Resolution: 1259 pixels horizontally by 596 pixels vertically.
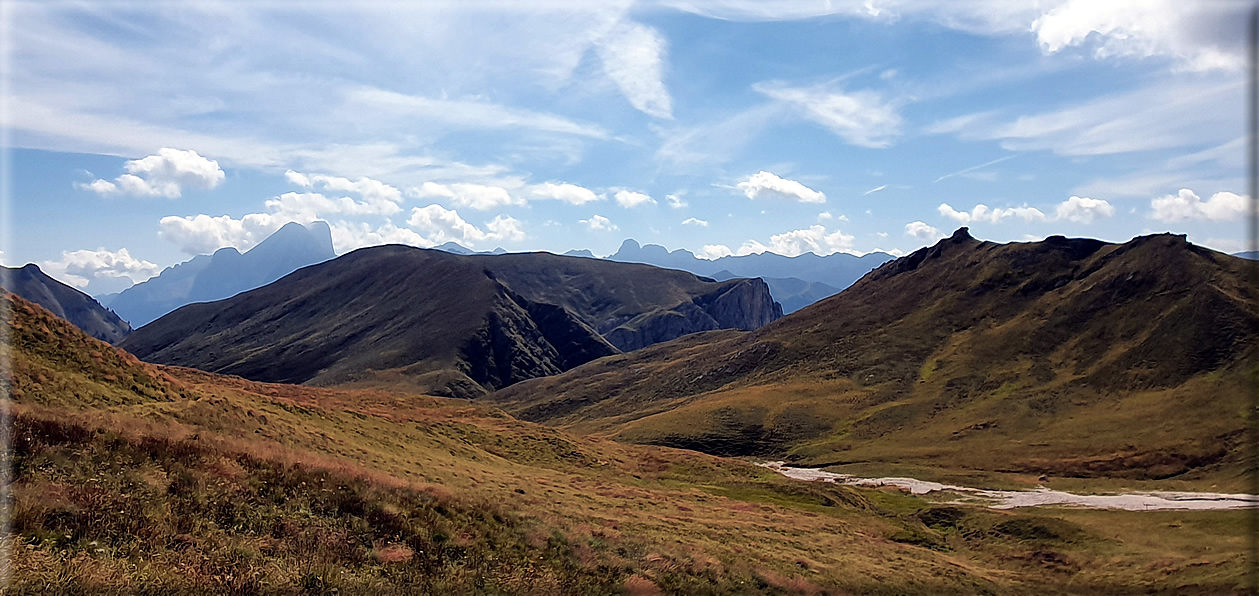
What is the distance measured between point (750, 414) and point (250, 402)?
127 m

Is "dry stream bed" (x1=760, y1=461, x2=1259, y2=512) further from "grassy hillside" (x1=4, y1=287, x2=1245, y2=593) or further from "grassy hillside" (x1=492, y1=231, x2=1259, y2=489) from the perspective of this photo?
"grassy hillside" (x1=4, y1=287, x2=1245, y2=593)

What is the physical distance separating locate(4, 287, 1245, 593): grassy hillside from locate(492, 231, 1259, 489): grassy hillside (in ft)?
176

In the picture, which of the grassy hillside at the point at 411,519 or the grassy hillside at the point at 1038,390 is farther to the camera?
the grassy hillside at the point at 1038,390

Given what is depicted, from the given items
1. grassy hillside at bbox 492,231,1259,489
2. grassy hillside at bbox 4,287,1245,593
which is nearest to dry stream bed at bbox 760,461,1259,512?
grassy hillside at bbox 492,231,1259,489

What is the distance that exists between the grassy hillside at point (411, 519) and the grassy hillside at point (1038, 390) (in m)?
53.6

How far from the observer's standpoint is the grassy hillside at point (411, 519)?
→ 601 inches

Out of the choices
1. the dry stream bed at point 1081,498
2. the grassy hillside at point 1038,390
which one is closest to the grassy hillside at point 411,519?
the dry stream bed at point 1081,498

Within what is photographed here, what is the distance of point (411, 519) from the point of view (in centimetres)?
2045

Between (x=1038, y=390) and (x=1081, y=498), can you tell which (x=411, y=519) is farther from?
(x=1038, y=390)

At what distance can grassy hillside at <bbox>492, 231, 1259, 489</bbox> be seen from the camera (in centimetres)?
11344

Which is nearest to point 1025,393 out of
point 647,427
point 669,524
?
point 647,427

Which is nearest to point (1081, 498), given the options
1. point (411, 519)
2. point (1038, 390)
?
point (1038, 390)

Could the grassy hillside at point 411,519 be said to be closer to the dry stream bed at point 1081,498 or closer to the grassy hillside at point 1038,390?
the dry stream bed at point 1081,498

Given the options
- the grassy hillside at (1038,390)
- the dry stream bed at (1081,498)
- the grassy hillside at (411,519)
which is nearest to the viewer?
the grassy hillside at (411,519)
